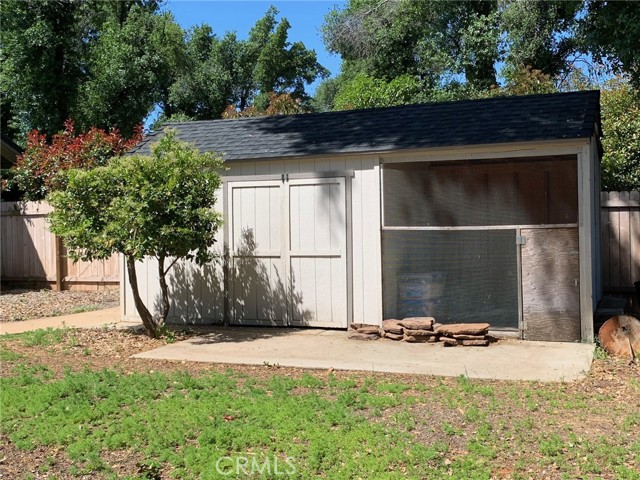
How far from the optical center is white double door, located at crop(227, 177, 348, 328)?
9234 mm

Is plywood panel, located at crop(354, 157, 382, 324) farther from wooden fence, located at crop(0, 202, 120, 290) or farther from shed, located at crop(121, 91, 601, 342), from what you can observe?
wooden fence, located at crop(0, 202, 120, 290)

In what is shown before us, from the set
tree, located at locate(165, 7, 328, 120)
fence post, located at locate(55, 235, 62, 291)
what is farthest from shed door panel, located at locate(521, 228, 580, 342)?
tree, located at locate(165, 7, 328, 120)

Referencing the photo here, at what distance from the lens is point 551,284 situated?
8.15m

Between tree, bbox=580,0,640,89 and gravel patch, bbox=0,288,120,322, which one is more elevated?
tree, bbox=580,0,640,89

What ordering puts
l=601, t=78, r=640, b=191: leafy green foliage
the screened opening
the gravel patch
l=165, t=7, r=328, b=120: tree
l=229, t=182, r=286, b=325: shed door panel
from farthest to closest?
l=165, t=7, r=328, b=120: tree < l=601, t=78, r=640, b=191: leafy green foliage < the gravel patch < l=229, t=182, r=286, b=325: shed door panel < the screened opening

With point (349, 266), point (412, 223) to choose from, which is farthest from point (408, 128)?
point (349, 266)

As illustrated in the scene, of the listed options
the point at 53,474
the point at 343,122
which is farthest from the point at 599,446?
the point at 343,122

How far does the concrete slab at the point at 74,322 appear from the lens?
10016mm

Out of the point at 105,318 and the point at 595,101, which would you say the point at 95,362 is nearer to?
the point at 105,318

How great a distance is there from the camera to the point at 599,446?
4.64 m

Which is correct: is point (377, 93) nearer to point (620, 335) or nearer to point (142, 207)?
point (142, 207)

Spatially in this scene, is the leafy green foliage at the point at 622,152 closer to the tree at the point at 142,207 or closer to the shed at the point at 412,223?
the shed at the point at 412,223

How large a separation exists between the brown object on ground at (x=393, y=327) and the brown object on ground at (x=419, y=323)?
71mm

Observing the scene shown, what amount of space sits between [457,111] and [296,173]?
2399 millimetres
